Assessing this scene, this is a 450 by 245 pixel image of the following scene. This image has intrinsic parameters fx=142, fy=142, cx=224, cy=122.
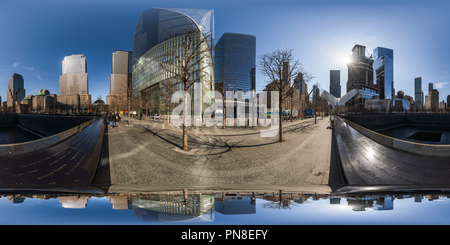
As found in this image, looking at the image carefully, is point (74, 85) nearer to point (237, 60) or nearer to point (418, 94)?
point (237, 60)

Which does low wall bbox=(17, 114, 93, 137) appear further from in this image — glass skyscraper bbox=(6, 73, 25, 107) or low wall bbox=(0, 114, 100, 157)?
glass skyscraper bbox=(6, 73, 25, 107)

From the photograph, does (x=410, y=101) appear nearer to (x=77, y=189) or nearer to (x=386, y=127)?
(x=386, y=127)

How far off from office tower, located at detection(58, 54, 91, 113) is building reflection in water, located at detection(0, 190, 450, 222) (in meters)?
1.42

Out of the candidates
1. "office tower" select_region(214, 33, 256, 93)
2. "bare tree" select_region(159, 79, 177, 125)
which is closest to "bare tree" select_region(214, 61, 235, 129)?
"office tower" select_region(214, 33, 256, 93)

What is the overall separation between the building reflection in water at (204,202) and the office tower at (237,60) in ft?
5.78

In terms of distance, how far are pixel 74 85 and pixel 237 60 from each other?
110 inches

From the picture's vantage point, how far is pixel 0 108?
8.04 feet

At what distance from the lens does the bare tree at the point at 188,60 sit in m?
2.40

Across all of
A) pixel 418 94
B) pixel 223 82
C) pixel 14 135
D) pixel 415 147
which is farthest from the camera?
pixel 223 82

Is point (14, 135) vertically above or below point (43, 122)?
below

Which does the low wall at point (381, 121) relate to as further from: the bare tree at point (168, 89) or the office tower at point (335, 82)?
the bare tree at point (168, 89)

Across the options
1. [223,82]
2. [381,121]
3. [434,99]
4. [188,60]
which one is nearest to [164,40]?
[188,60]

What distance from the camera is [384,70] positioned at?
2.30 m
